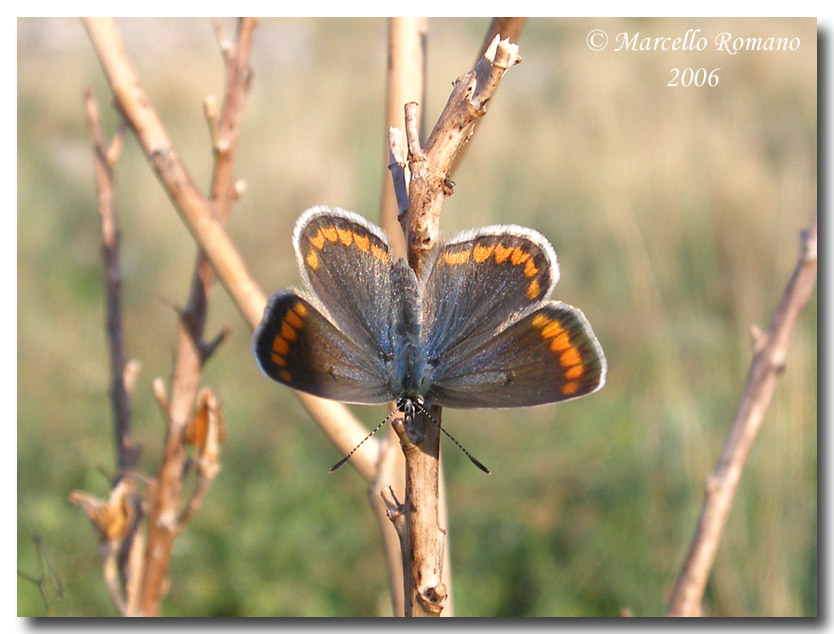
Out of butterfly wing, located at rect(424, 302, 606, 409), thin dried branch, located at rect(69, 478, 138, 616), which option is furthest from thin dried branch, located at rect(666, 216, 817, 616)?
thin dried branch, located at rect(69, 478, 138, 616)

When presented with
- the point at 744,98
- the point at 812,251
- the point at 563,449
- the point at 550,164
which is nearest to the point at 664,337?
the point at 563,449

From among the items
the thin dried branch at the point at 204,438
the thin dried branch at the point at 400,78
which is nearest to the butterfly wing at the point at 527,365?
the thin dried branch at the point at 400,78

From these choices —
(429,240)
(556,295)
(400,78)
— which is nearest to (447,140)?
(429,240)

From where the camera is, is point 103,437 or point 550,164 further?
point 550,164

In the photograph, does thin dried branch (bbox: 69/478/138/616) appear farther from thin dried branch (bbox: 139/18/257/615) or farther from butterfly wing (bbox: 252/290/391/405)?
butterfly wing (bbox: 252/290/391/405)

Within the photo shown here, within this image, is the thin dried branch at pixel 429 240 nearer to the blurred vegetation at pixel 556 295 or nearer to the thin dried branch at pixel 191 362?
the thin dried branch at pixel 191 362

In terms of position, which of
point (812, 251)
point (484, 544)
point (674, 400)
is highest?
point (812, 251)
